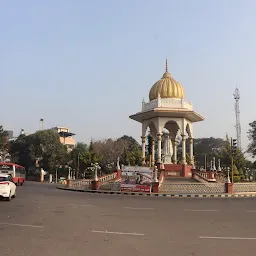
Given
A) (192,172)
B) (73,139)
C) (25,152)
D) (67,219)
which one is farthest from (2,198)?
(73,139)

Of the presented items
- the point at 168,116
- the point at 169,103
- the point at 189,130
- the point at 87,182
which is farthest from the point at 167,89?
the point at 87,182

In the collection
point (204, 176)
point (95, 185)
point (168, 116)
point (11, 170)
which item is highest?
point (168, 116)

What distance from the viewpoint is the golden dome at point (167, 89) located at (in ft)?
123

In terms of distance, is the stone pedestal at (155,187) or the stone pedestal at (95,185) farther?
the stone pedestal at (95,185)

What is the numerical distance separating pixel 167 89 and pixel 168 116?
9.96 feet

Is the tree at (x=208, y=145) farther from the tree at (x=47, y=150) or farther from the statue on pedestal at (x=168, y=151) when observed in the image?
the statue on pedestal at (x=168, y=151)

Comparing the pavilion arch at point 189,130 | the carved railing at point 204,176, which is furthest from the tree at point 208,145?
the carved railing at point 204,176

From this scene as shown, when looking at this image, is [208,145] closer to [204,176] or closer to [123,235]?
[204,176]

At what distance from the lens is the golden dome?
123 ft

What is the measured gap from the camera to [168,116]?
3691 centimetres

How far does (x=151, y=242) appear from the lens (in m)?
7.27

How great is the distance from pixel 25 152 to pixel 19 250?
241ft

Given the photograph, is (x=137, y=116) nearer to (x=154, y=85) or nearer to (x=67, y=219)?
(x=154, y=85)

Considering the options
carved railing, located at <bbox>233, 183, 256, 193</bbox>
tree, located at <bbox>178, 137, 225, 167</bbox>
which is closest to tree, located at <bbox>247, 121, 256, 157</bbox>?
tree, located at <bbox>178, 137, 225, 167</bbox>
